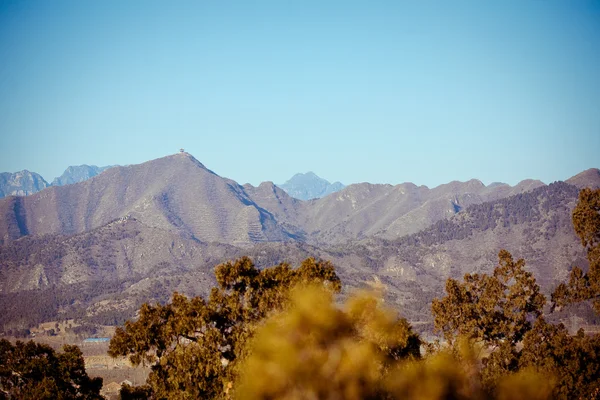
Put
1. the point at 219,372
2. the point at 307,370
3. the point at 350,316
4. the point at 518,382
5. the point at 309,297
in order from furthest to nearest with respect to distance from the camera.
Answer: the point at 219,372, the point at 350,316, the point at 309,297, the point at 307,370, the point at 518,382

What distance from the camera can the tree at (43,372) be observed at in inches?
1462

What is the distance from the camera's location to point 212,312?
29562 millimetres

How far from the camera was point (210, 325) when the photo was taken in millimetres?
29938

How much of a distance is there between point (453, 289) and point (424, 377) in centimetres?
2653

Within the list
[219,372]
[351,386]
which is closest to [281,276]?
[219,372]

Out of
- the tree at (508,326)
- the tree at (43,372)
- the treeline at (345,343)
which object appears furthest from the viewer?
the tree at (508,326)

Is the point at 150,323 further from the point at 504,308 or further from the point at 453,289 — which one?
the point at 504,308

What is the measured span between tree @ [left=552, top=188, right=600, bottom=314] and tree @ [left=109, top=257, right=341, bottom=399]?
20406 mm

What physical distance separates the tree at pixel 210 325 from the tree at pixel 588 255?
2041 centimetres

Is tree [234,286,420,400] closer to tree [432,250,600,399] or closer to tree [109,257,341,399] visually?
tree [109,257,341,399]

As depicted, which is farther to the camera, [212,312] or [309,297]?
[212,312]

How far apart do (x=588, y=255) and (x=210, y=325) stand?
27.2 metres

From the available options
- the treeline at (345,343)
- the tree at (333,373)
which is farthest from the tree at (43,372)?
the tree at (333,373)

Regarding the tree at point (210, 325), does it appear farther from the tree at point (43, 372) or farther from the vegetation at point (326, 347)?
the tree at point (43, 372)
